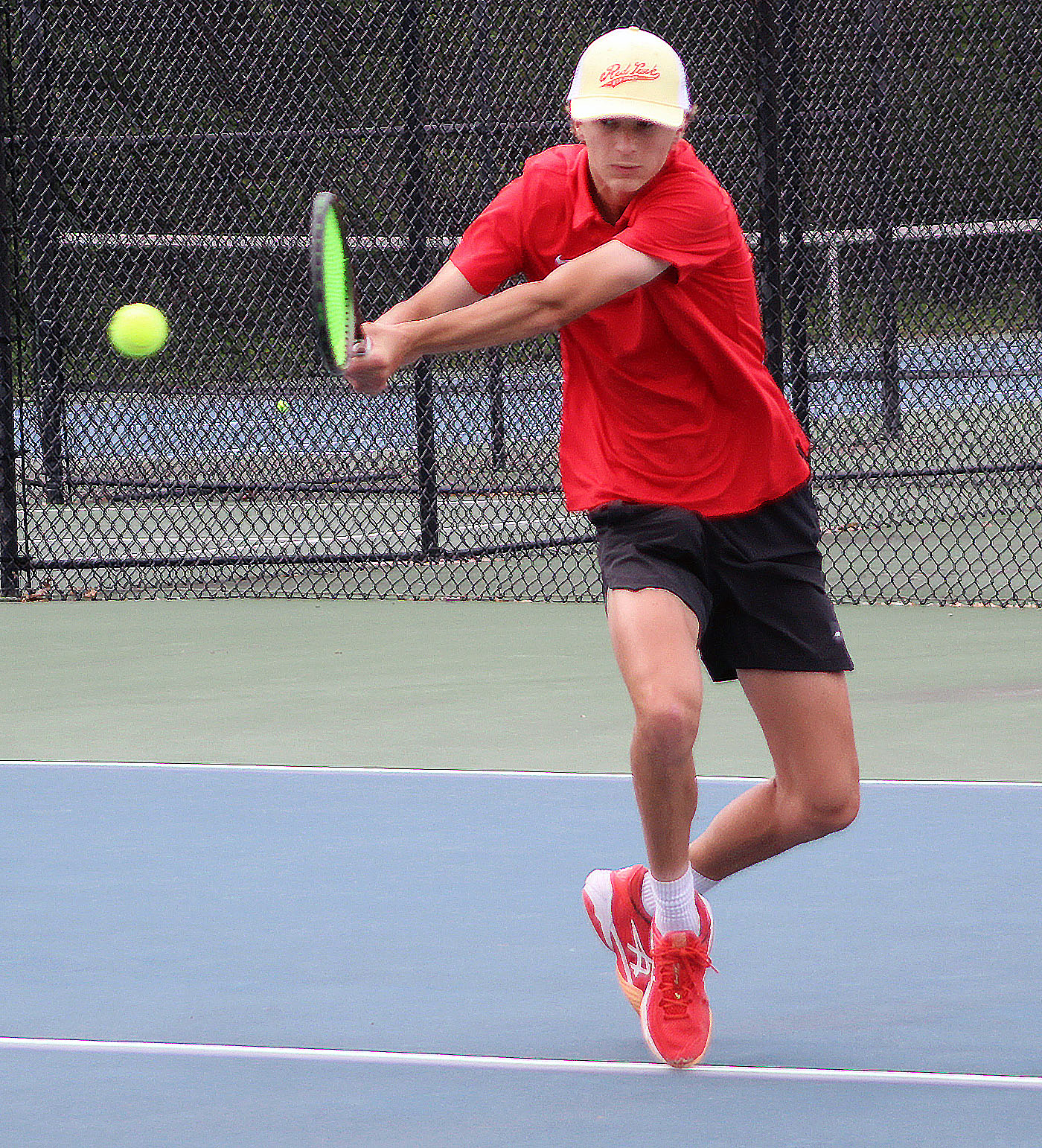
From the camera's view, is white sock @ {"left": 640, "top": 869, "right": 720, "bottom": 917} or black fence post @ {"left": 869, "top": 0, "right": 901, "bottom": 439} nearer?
white sock @ {"left": 640, "top": 869, "right": 720, "bottom": 917}

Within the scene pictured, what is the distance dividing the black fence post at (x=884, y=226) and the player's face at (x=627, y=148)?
5.37 metres

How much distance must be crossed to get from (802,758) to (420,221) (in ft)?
15.9

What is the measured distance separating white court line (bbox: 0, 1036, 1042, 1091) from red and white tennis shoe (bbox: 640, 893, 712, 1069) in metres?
0.03

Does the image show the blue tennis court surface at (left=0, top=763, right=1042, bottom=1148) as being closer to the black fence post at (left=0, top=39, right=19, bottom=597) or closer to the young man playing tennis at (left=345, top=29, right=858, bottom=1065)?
the young man playing tennis at (left=345, top=29, right=858, bottom=1065)

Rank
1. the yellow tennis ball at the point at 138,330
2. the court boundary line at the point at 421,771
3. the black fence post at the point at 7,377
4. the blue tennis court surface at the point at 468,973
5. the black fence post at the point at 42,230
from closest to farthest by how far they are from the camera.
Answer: the blue tennis court surface at the point at 468,973, the court boundary line at the point at 421,771, the yellow tennis ball at the point at 138,330, the black fence post at the point at 7,377, the black fence post at the point at 42,230

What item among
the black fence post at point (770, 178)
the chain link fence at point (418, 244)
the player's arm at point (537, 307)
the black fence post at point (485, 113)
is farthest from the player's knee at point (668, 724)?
the black fence post at point (485, 113)

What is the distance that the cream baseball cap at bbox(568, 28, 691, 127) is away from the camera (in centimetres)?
273

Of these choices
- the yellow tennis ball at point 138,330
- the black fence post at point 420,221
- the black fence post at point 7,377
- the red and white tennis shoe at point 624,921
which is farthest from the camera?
the black fence post at point 420,221

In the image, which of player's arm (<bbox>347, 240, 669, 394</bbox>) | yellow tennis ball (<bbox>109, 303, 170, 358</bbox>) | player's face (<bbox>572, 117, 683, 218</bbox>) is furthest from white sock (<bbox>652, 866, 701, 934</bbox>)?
yellow tennis ball (<bbox>109, 303, 170, 358</bbox>)

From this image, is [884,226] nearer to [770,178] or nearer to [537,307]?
[770,178]

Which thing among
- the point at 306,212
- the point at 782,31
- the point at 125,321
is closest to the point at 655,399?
the point at 125,321

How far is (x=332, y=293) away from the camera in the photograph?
262cm

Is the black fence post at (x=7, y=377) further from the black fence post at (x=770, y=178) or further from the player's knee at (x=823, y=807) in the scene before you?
the player's knee at (x=823, y=807)

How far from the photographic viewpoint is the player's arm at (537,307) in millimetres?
2650
